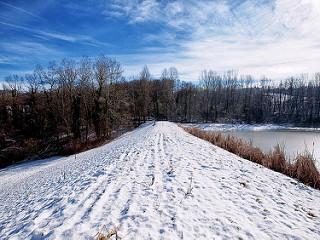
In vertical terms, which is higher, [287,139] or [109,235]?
[109,235]

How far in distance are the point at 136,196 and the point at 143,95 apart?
1956 inches

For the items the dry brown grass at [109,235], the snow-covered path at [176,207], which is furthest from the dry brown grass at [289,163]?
the dry brown grass at [109,235]

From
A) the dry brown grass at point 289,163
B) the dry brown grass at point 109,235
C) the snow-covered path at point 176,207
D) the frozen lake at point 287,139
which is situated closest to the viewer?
the dry brown grass at point 109,235

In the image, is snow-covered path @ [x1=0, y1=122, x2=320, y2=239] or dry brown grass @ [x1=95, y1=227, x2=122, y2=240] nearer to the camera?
dry brown grass @ [x1=95, y1=227, x2=122, y2=240]

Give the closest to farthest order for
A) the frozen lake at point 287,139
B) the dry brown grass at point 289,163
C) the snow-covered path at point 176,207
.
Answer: the snow-covered path at point 176,207 → the dry brown grass at point 289,163 → the frozen lake at point 287,139

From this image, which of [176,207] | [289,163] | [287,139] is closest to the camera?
[176,207]

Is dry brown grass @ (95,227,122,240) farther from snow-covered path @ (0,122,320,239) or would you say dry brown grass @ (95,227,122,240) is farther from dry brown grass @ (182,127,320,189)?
dry brown grass @ (182,127,320,189)

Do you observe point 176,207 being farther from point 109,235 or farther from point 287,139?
point 287,139

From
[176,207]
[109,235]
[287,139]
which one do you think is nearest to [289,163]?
[176,207]

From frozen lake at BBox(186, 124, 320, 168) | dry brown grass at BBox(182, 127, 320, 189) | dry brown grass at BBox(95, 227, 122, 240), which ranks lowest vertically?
frozen lake at BBox(186, 124, 320, 168)

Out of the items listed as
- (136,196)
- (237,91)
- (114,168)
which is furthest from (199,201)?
(237,91)

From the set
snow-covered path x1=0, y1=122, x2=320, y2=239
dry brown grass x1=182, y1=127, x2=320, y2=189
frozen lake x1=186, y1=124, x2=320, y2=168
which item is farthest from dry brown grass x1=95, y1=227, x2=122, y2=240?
frozen lake x1=186, y1=124, x2=320, y2=168

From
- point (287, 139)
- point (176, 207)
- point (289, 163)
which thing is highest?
point (176, 207)

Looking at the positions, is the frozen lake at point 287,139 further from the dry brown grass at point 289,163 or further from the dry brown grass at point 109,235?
the dry brown grass at point 109,235
